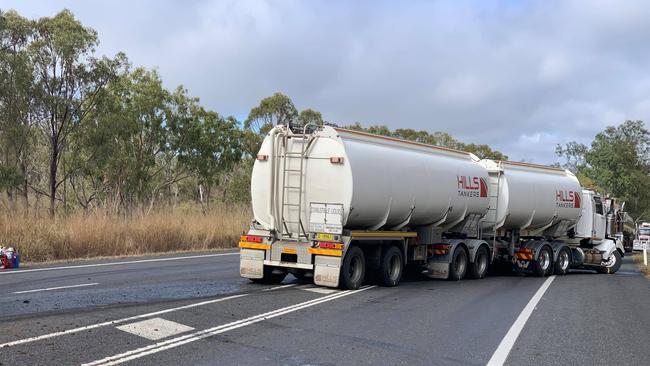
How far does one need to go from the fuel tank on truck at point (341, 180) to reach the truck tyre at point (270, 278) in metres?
0.94

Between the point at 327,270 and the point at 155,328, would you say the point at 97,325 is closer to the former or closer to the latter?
the point at 155,328

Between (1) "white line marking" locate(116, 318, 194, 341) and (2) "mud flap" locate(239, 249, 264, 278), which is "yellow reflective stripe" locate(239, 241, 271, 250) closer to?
(2) "mud flap" locate(239, 249, 264, 278)

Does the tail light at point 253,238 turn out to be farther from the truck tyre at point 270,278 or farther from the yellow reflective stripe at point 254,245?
the truck tyre at point 270,278

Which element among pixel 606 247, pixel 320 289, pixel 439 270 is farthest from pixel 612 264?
pixel 320 289

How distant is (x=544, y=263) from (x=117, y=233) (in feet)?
43.8

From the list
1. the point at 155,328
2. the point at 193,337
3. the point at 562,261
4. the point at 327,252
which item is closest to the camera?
the point at 193,337

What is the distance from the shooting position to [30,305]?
349 inches

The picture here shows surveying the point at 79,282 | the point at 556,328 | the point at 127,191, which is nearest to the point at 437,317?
the point at 556,328

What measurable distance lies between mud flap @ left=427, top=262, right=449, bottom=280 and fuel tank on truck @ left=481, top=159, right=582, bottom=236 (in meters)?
2.70

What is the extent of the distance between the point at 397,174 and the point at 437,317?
4.05m

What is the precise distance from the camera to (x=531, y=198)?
17891mm

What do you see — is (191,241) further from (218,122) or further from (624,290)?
(624,290)

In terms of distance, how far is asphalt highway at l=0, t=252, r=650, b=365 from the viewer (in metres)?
6.61

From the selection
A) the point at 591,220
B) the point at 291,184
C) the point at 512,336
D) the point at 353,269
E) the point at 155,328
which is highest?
the point at 291,184
